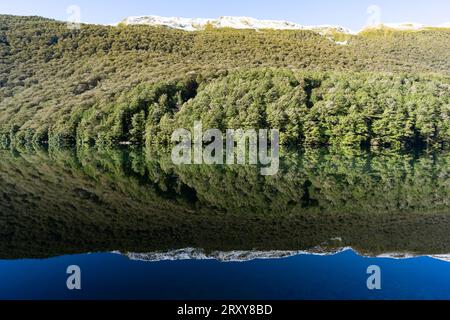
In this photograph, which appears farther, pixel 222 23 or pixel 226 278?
pixel 222 23

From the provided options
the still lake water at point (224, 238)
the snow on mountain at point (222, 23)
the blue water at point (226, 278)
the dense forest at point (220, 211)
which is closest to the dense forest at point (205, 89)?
the dense forest at point (220, 211)

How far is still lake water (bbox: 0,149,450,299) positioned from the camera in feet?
40.6

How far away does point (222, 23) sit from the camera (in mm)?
160250

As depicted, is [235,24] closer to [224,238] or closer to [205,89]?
[205,89]

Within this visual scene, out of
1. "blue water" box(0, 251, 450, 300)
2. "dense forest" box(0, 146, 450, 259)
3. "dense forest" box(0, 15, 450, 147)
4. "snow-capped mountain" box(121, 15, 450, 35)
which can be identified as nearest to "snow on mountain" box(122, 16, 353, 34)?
"snow-capped mountain" box(121, 15, 450, 35)

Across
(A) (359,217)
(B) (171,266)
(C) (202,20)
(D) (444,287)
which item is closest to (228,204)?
(A) (359,217)

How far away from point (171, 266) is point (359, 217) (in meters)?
9.80

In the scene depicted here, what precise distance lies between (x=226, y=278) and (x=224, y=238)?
354 centimetres

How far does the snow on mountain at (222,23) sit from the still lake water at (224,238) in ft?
388

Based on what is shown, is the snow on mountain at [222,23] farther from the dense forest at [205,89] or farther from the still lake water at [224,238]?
the still lake water at [224,238]

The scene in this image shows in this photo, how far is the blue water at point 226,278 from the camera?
11.9 m

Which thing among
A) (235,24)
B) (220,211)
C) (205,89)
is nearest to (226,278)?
(220,211)
